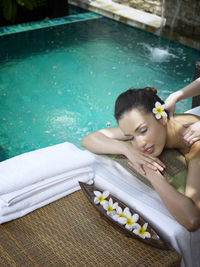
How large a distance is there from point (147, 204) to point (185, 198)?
0.66ft

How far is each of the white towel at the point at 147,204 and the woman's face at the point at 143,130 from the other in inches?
8.1

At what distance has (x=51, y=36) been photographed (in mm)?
6332

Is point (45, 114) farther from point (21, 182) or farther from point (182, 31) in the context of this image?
point (182, 31)

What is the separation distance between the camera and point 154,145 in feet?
5.88

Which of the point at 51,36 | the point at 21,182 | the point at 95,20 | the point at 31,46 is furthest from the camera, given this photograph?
the point at 95,20

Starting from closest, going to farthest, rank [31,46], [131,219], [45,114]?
[131,219] → [45,114] → [31,46]

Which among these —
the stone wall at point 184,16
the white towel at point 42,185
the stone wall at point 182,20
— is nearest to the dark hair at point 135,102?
the white towel at point 42,185

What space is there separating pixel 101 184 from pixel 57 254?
19.6 inches

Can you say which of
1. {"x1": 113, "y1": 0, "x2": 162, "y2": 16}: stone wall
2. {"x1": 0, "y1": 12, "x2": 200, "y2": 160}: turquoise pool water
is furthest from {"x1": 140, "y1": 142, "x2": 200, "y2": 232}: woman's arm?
{"x1": 113, "y1": 0, "x2": 162, "y2": 16}: stone wall

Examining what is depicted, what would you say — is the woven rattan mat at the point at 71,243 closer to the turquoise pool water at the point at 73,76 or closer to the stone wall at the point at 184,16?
the turquoise pool water at the point at 73,76

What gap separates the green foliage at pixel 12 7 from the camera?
685 cm

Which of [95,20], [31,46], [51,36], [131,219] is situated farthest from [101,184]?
[95,20]

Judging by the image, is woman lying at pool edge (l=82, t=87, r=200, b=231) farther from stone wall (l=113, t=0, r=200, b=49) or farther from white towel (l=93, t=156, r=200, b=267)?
stone wall (l=113, t=0, r=200, b=49)

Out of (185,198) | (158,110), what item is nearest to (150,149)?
(158,110)
